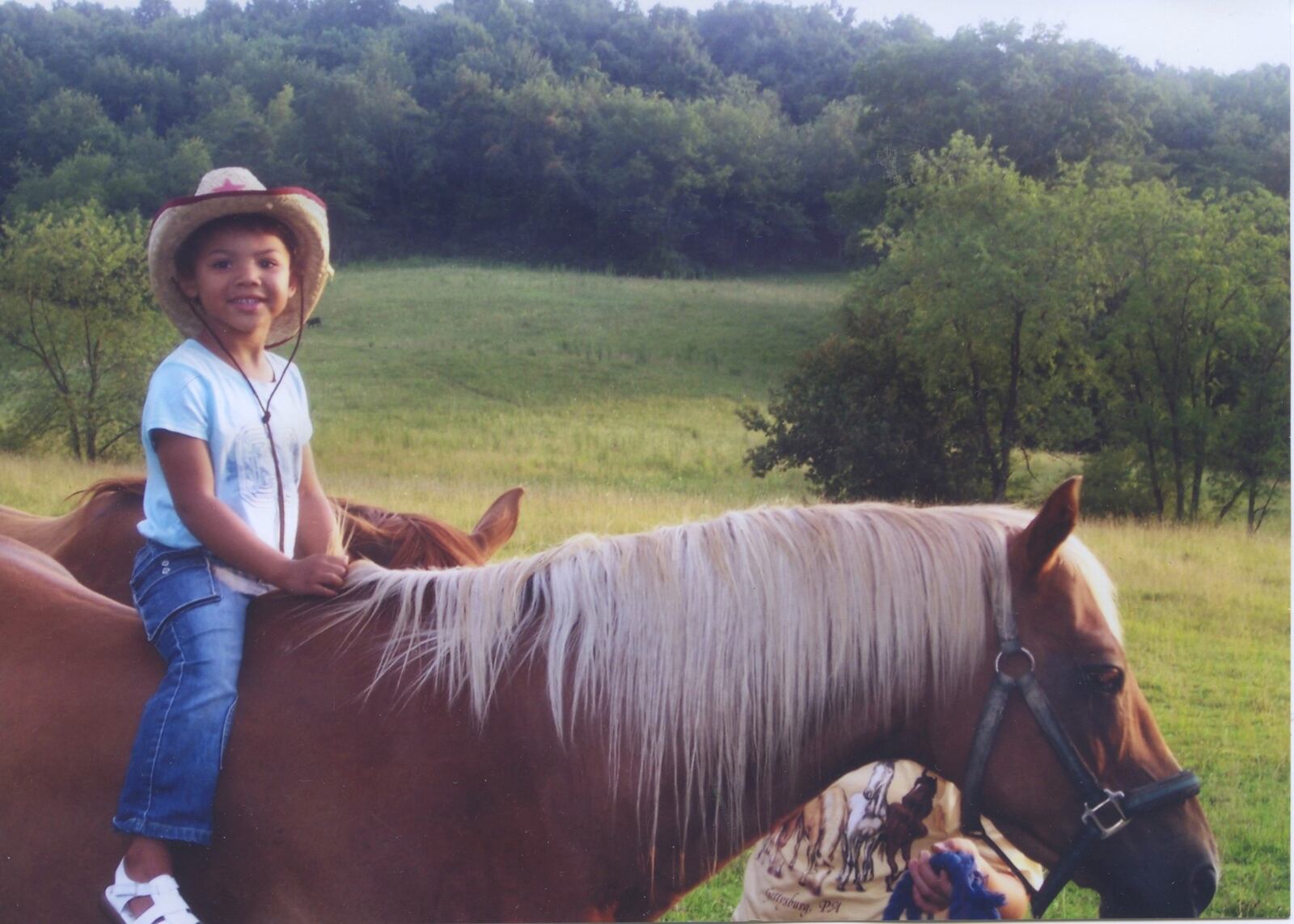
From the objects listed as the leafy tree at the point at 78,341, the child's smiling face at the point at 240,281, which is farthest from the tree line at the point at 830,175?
the child's smiling face at the point at 240,281

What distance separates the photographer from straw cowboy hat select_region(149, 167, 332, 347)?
1917 mm

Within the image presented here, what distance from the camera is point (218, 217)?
77.4 inches

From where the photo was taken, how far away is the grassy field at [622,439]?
13.5 ft

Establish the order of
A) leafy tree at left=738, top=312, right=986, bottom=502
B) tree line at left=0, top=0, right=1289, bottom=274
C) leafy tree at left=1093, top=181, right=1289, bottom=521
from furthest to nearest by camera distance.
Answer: leafy tree at left=738, top=312, right=986, bottom=502, leafy tree at left=1093, top=181, right=1289, bottom=521, tree line at left=0, top=0, right=1289, bottom=274

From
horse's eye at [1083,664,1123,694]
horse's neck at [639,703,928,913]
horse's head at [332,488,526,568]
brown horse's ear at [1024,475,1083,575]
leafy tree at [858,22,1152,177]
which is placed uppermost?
leafy tree at [858,22,1152,177]

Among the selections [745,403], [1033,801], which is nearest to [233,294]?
[1033,801]

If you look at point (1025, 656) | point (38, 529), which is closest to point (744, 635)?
point (1025, 656)

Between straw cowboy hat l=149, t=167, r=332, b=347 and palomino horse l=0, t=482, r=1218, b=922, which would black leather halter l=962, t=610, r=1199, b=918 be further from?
straw cowboy hat l=149, t=167, r=332, b=347

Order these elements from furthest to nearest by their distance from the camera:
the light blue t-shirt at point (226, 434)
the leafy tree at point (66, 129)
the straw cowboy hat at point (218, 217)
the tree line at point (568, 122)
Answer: the leafy tree at point (66, 129)
the tree line at point (568, 122)
the straw cowboy hat at point (218, 217)
the light blue t-shirt at point (226, 434)

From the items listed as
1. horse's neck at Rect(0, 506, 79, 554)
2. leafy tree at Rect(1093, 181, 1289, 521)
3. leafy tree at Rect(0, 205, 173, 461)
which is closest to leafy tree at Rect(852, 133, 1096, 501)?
leafy tree at Rect(1093, 181, 1289, 521)

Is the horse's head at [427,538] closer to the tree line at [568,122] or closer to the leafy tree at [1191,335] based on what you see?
the tree line at [568,122]

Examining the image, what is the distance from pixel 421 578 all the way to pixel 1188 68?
9.93 feet

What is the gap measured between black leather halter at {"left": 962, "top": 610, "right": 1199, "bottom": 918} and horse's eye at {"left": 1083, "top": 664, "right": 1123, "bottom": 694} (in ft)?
0.26

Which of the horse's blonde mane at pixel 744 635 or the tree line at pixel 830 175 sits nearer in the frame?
the horse's blonde mane at pixel 744 635
